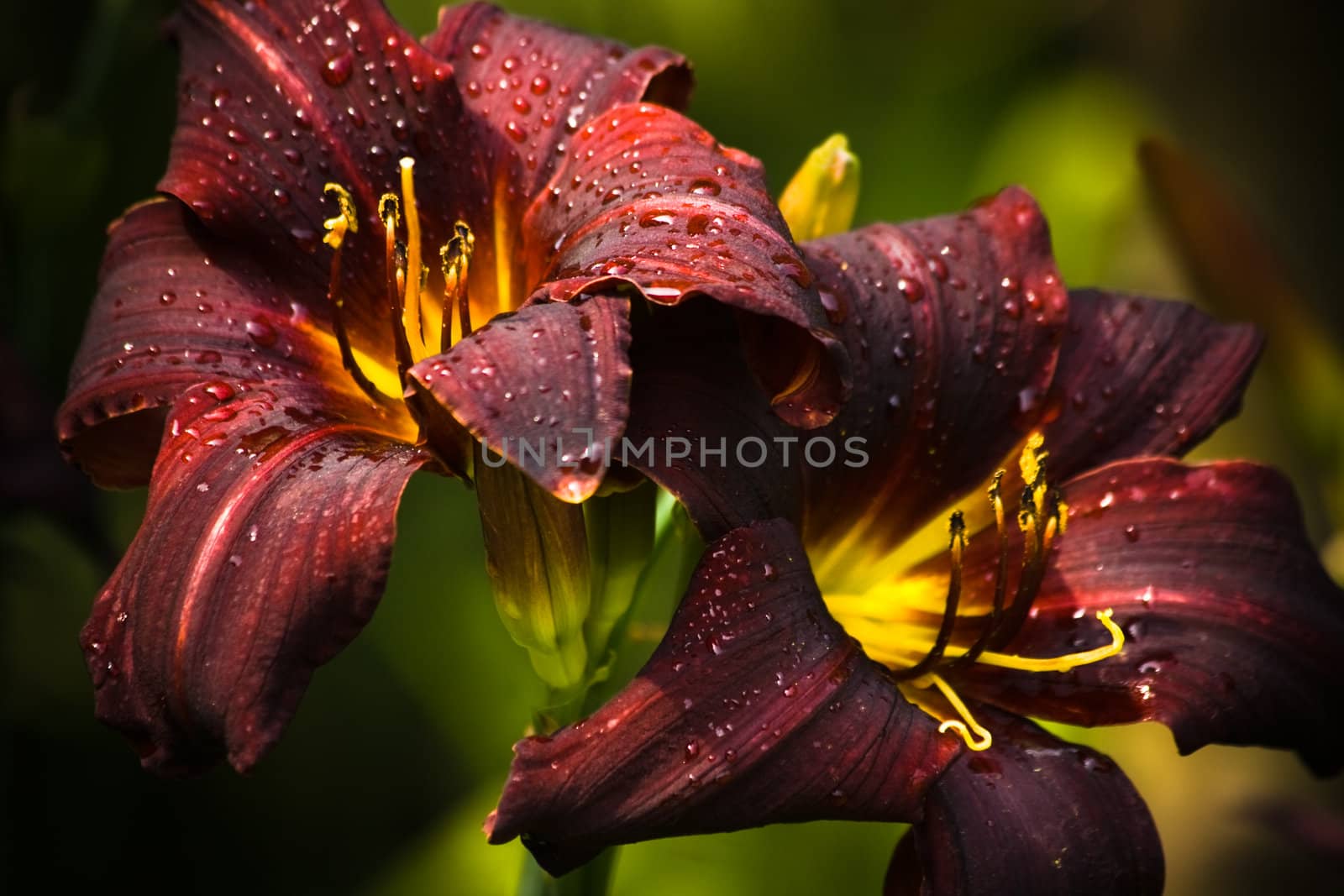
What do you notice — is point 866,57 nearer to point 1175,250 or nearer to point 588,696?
point 1175,250

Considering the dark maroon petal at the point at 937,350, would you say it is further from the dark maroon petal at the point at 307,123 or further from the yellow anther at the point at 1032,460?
the dark maroon petal at the point at 307,123

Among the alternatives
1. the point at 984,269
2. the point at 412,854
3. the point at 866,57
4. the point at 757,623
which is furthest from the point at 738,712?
the point at 866,57

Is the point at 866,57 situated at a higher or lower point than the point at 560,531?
higher

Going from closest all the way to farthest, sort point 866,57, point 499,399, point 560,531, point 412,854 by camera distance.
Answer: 1. point 499,399
2. point 560,531
3. point 412,854
4. point 866,57

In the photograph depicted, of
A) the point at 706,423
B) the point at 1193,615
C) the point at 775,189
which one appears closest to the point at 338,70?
the point at 706,423

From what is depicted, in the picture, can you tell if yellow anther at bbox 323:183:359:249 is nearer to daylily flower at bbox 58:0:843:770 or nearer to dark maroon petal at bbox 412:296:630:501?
daylily flower at bbox 58:0:843:770

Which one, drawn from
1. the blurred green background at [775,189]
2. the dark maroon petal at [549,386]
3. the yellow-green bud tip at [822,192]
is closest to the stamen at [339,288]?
the dark maroon petal at [549,386]

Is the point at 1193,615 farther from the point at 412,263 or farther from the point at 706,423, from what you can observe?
the point at 412,263

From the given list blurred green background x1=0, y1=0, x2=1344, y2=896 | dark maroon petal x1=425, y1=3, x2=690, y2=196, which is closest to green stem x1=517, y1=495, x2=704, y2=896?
dark maroon petal x1=425, y1=3, x2=690, y2=196
